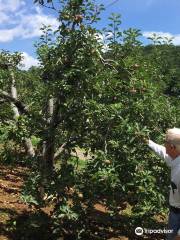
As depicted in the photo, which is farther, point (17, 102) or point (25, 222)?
point (17, 102)

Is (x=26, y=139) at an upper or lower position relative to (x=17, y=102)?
lower

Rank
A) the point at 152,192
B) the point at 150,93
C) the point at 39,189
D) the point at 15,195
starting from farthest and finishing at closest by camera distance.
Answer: the point at 15,195, the point at 39,189, the point at 150,93, the point at 152,192

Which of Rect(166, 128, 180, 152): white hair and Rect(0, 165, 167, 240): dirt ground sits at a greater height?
Rect(166, 128, 180, 152): white hair

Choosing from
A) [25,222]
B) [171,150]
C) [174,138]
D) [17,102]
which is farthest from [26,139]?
[174,138]

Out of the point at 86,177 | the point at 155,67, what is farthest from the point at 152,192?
the point at 155,67

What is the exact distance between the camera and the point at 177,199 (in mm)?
4941

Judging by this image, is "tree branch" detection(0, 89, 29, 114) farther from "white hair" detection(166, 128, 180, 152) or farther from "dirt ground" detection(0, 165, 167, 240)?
"white hair" detection(166, 128, 180, 152)

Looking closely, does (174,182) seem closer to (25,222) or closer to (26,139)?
(25,222)

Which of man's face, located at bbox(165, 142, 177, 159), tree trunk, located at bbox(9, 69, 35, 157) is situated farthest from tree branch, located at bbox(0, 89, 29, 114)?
man's face, located at bbox(165, 142, 177, 159)

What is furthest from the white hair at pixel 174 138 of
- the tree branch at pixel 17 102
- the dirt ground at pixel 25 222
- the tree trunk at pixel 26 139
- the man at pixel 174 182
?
the tree trunk at pixel 26 139

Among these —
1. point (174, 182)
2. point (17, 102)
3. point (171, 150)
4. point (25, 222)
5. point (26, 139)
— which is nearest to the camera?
point (174, 182)

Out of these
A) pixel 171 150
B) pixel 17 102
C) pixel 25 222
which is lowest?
pixel 25 222

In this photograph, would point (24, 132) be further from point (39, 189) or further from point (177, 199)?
point (177, 199)

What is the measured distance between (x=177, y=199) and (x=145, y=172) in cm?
156
